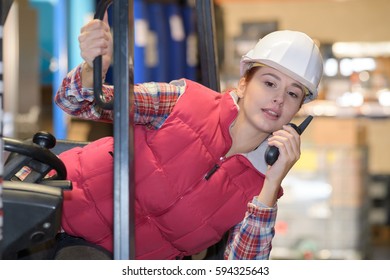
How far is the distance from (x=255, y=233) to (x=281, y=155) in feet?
0.83

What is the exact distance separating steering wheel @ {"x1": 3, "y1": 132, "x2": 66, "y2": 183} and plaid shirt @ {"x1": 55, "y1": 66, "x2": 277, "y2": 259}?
125 millimetres

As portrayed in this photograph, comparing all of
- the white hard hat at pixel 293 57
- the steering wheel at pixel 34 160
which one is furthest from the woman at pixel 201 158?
the steering wheel at pixel 34 160

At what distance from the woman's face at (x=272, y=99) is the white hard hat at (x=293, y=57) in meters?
0.02

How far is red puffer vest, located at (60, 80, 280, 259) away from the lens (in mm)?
2416

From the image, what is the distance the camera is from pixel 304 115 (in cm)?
710

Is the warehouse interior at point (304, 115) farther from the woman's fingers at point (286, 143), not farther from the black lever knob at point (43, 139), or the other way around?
the woman's fingers at point (286, 143)

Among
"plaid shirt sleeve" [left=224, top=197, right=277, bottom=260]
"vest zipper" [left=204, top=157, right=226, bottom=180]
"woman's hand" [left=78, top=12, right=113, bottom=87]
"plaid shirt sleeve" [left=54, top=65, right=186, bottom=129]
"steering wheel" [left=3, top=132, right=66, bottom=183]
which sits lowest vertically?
"plaid shirt sleeve" [left=224, top=197, right=277, bottom=260]

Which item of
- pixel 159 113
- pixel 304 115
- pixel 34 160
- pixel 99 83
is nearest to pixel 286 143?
pixel 159 113

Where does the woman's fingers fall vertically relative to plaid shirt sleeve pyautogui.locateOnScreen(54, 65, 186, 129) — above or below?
below

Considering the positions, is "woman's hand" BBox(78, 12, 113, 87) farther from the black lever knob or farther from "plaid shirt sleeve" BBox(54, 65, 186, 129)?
the black lever knob

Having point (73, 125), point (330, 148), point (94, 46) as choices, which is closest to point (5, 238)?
point (94, 46)

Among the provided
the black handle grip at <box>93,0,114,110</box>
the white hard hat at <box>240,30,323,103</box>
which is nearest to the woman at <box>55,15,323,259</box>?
the white hard hat at <box>240,30,323,103</box>

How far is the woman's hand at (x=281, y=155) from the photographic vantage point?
230 cm

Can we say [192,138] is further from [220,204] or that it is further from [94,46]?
[94,46]
